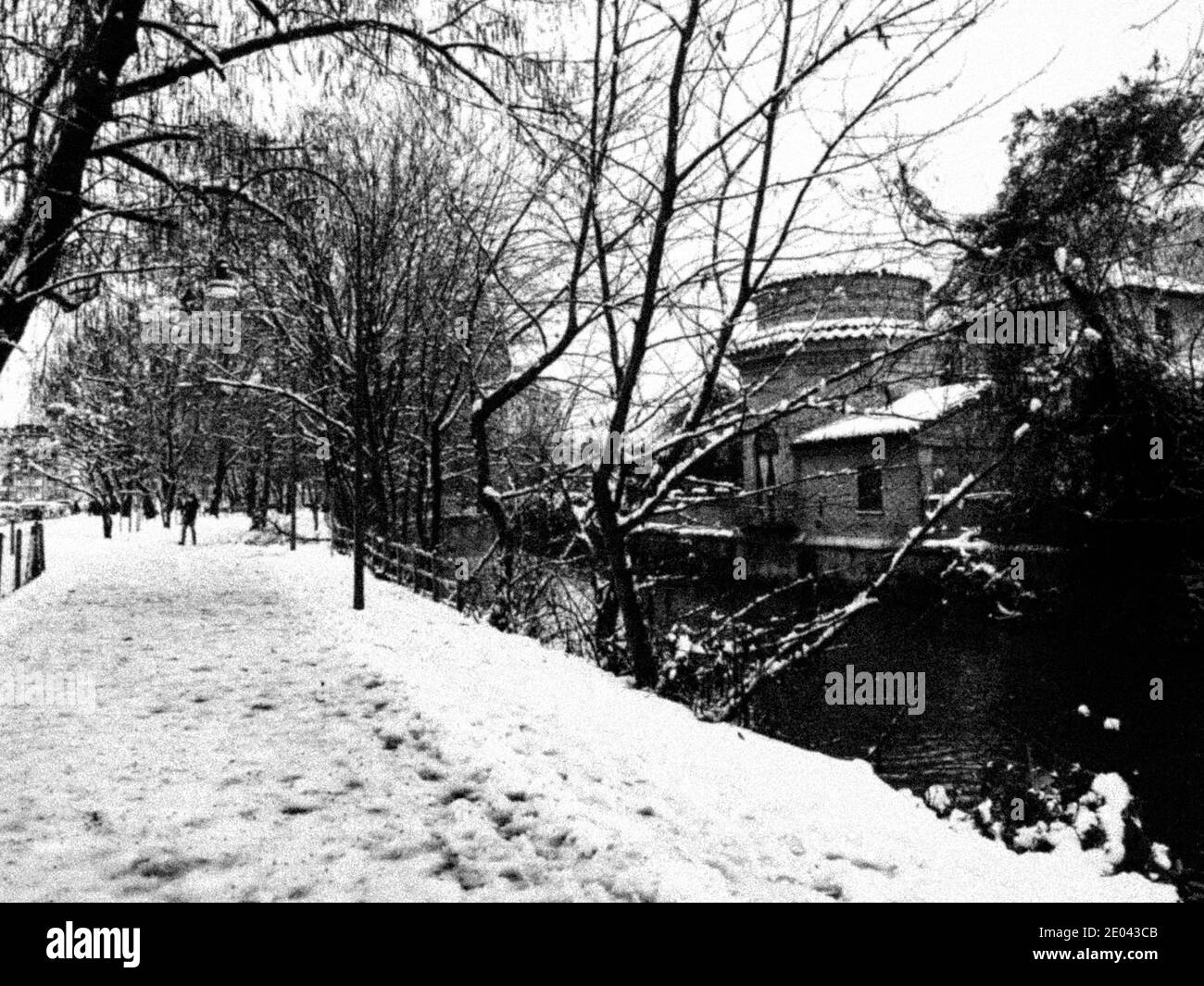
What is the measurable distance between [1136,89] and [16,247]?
1375cm

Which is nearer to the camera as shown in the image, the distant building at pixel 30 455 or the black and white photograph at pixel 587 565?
the black and white photograph at pixel 587 565

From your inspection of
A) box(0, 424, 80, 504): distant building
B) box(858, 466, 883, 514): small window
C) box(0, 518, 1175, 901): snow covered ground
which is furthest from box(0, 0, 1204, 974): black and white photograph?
box(0, 424, 80, 504): distant building

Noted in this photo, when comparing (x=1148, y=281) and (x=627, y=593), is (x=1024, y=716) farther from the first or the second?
(x=627, y=593)

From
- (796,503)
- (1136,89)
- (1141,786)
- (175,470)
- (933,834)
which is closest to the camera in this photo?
(933,834)

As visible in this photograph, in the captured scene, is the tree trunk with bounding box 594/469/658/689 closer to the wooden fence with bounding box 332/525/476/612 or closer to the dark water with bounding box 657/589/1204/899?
the dark water with bounding box 657/589/1204/899

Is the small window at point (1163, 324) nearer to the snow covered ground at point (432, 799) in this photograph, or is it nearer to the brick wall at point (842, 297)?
the brick wall at point (842, 297)

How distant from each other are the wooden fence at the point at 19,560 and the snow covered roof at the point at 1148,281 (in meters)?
18.2

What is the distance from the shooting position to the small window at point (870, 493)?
2839 cm

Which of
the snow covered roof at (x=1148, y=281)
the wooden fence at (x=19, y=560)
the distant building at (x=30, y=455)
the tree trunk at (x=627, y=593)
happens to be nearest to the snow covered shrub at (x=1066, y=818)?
the tree trunk at (x=627, y=593)

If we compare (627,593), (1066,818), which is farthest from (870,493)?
(1066,818)

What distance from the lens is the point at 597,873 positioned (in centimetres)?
338
